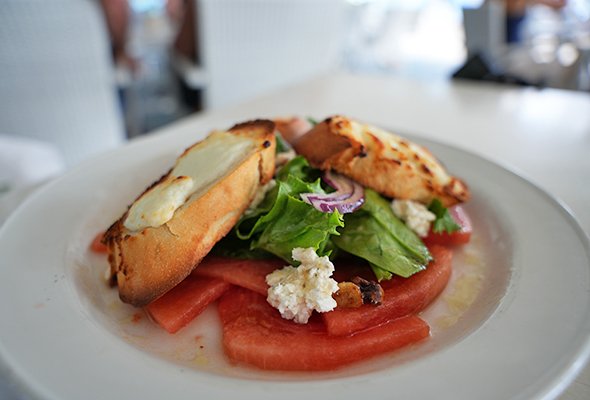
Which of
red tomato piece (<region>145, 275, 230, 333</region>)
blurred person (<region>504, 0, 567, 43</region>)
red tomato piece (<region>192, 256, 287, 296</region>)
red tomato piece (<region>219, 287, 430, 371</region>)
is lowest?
red tomato piece (<region>219, 287, 430, 371</region>)

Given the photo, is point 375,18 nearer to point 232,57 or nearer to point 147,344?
point 232,57

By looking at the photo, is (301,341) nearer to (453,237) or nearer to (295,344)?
(295,344)

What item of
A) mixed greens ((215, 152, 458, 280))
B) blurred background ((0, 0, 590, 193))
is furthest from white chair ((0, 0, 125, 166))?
mixed greens ((215, 152, 458, 280))

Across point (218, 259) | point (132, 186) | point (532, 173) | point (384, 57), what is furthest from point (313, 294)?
point (384, 57)

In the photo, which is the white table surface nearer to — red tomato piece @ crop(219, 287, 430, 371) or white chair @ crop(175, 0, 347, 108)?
white chair @ crop(175, 0, 347, 108)

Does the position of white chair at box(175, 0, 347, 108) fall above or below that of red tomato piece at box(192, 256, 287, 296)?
above
